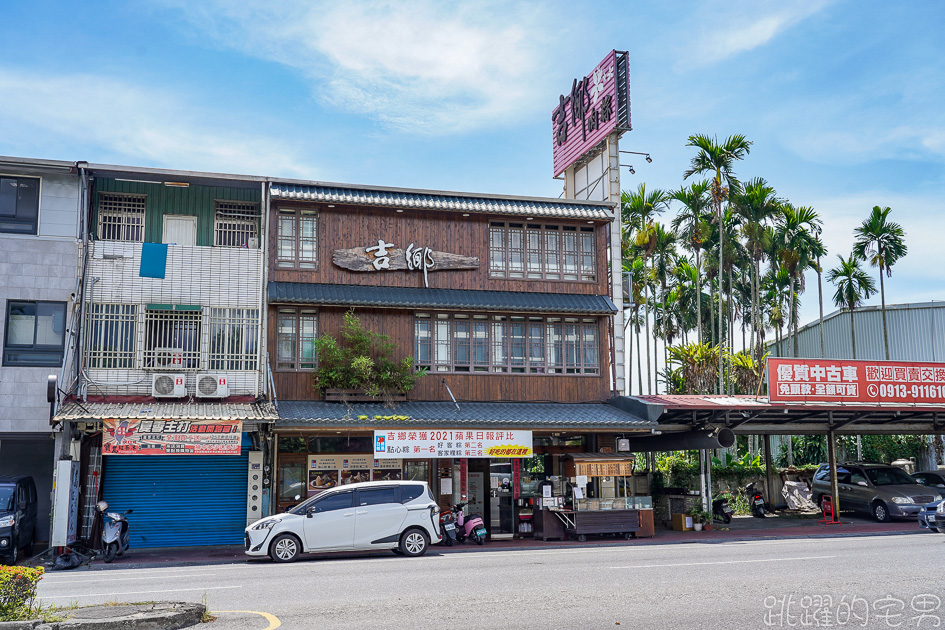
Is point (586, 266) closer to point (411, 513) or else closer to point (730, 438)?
point (730, 438)

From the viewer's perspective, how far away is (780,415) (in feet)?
85.4

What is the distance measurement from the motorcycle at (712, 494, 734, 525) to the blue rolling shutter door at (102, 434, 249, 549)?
14236 mm

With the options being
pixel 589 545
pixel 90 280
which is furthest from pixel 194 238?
pixel 589 545

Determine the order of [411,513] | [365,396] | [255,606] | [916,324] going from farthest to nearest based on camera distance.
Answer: [916,324], [365,396], [411,513], [255,606]

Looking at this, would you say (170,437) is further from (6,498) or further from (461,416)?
(461,416)

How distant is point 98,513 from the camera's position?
69.4 feet

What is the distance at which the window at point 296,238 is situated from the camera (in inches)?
941

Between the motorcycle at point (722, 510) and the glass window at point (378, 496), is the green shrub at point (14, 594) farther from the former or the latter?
the motorcycle at point (722, 510)

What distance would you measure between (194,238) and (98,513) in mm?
7725

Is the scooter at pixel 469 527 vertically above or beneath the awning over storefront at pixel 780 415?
beneath

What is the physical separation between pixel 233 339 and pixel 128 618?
1423cm

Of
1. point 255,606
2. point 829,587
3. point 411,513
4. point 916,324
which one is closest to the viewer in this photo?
point 255,606

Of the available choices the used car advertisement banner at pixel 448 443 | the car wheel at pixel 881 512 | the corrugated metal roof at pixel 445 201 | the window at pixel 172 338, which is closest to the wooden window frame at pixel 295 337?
the window at pixel 172 338

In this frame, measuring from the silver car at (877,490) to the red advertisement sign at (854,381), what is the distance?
327 cm
